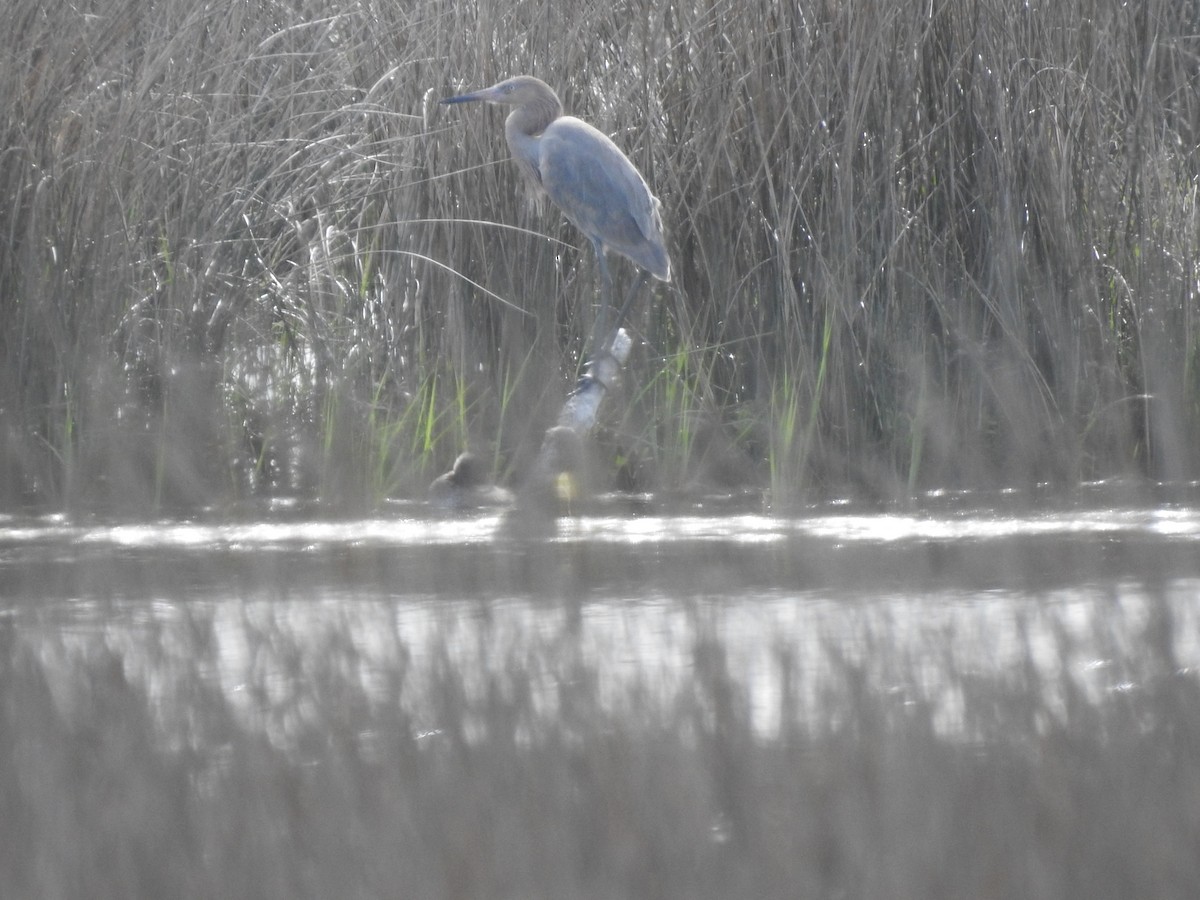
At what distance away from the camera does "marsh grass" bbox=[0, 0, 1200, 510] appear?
4062 mm

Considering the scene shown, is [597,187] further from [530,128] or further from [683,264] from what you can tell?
[683,264]

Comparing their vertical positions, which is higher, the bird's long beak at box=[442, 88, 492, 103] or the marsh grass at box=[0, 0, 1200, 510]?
the bird's long beak at box=[442, 88, 492, 103]

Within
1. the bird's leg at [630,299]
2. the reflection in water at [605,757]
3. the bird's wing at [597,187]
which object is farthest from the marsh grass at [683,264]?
the reflection in water at [605,757]

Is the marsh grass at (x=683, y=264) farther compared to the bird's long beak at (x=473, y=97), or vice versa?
the bird's long beak at (x=473, y=97)

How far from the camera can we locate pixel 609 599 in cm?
265

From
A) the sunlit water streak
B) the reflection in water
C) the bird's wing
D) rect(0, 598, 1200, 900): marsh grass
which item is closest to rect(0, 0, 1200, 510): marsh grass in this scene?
the bird's wing

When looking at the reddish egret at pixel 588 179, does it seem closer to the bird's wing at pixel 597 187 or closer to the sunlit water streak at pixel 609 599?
the bird's wing at pixel 597 187

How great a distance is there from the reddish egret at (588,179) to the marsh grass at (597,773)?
240 cm

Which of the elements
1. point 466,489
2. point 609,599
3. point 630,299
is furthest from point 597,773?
point 630,299

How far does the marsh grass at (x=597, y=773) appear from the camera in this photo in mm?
1455

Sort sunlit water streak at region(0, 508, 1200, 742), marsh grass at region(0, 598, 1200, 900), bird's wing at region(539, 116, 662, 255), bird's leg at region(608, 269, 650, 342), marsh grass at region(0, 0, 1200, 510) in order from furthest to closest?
bird's leg at region(608, 269, 650, 342)
bird's wing at region(539, 116, 662, 255)
marsh grass at region(0, 0, 1200, 510)
sunlit water streak at region(0, 508, 1200, 742)
marsh grass at region(0, 598, 1200, 900)

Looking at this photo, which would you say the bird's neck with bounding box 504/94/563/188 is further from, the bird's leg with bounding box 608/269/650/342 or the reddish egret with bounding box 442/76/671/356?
the bird's leg with bounding box 608/269/650/342

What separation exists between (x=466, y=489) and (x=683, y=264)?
114 cm

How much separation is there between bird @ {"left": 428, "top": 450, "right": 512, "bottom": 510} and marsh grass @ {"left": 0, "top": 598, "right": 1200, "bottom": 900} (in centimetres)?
182
